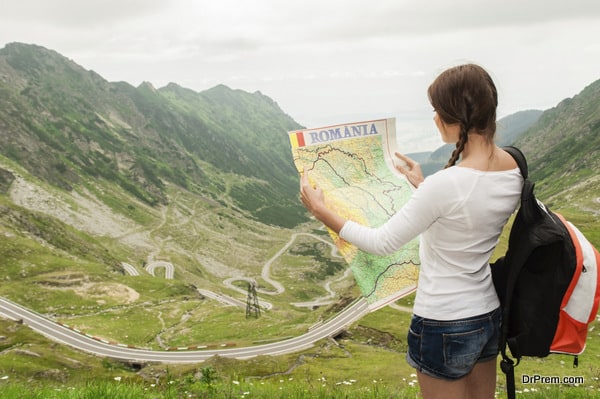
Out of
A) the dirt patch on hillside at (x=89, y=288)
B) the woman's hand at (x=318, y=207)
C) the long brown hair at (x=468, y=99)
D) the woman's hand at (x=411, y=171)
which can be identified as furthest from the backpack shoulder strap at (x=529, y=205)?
the dirt patch on hillside at (x=89, y=288)

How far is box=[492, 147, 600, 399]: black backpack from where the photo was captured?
14.6 ft

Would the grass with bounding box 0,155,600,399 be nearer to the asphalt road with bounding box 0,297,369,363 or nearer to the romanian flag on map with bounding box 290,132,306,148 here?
the romanian flag on map with bounding box 290,132,306,148

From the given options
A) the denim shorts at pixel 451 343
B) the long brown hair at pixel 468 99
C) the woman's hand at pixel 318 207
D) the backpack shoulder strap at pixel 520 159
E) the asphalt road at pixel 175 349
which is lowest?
the asphalt road at pixel 175 349

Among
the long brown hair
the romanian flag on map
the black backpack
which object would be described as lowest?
the black backpack

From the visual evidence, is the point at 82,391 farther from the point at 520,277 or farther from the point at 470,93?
the point at 470,93

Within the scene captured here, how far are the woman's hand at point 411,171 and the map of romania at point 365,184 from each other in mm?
82

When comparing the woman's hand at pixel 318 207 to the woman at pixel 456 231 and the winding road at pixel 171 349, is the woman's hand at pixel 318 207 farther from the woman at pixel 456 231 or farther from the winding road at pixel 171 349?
the winding road at pixel 171 349

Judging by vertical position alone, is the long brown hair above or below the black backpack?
above

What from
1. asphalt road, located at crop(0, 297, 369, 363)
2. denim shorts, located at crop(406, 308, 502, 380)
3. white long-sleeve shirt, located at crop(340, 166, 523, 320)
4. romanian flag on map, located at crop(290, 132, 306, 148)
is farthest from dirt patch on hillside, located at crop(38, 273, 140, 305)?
white long-sleeve shirt, located at crop(340, 166, 523, 320)

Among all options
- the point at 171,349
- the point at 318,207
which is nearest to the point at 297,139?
the point at 318,207

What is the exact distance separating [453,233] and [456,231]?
4cm

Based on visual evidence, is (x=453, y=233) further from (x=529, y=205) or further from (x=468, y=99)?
(x=468, y=99)

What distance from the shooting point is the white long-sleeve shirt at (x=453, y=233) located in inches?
174

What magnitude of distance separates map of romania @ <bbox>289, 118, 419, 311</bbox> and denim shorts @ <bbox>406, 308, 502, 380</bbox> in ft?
2.97
